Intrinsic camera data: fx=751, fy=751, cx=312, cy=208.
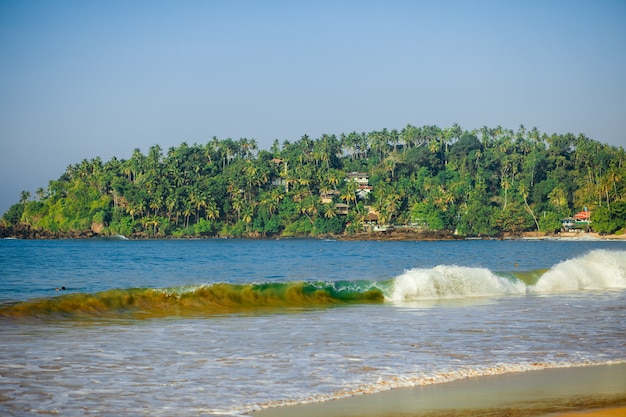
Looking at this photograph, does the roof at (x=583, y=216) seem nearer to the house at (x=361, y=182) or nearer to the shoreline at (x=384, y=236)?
the shoreline at (x=384, y=236)

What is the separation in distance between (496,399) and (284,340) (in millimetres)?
5673

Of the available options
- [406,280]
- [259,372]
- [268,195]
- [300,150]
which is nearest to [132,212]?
[268,195]

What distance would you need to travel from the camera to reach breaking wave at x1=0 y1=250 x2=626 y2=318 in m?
20.7

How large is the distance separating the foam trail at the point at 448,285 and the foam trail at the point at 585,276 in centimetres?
153

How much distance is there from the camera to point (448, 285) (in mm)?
25016

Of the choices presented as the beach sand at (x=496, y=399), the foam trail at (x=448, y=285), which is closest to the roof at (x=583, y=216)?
the foam trail at (x=448, y=285)

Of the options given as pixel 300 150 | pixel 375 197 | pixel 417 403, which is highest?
pixel 300 150

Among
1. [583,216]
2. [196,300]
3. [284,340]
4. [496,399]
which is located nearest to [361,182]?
[583,216]

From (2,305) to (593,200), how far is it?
435ft

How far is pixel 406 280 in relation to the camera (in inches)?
984

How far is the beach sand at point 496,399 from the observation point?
8.98 m

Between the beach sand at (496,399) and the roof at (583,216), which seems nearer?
the beach sand at (496,399)

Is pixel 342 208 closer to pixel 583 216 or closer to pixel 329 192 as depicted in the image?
pixel 329 192

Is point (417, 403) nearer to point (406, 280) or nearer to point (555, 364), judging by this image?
point (555, 364)
